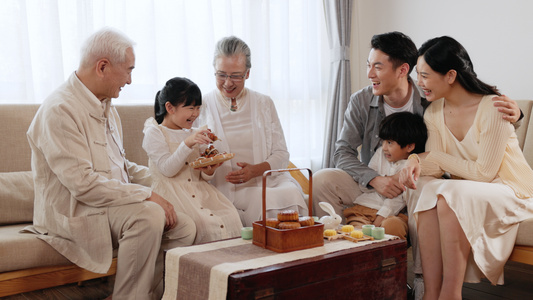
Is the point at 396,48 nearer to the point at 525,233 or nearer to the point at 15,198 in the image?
the point at 525,233

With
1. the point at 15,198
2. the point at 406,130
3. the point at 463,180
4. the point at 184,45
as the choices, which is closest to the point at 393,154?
the point at 406,130

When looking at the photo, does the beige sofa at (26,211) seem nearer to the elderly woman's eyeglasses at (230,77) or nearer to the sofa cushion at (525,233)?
the sofa cushion at (525,233)

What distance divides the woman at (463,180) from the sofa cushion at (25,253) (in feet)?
4.96

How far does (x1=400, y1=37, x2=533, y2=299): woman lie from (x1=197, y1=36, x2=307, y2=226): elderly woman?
0.69 m

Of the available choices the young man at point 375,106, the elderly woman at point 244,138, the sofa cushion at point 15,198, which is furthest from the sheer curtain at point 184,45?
the young man at point 375,106

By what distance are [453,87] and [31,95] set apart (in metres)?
2.27

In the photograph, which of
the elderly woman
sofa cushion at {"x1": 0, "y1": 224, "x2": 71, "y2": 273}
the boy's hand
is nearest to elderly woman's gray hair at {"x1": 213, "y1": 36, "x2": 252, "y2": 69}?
the elderly woman

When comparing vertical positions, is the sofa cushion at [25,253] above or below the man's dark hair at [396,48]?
below

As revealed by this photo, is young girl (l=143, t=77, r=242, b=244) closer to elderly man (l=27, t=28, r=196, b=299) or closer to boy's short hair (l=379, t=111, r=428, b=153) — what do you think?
elderly man (l=27, t=28, r=196, b=299)

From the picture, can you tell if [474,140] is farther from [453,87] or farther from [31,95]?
[31,95]

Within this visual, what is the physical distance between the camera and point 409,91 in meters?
2.71

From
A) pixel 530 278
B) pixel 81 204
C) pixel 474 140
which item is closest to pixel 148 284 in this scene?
pixel 81 204

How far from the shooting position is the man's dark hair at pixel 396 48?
8.59 feet

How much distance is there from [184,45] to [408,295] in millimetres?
2143
